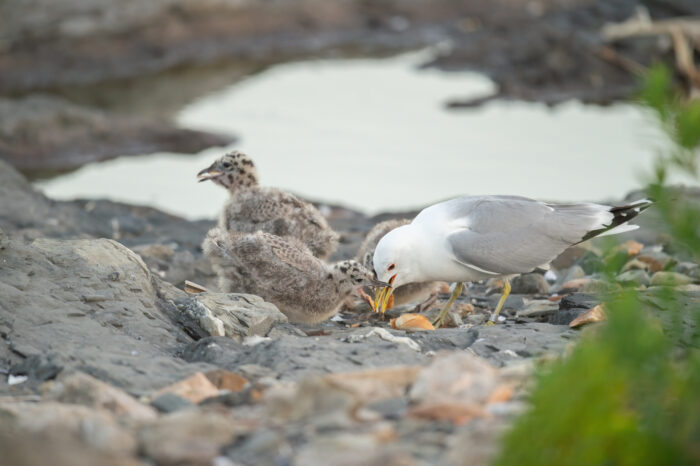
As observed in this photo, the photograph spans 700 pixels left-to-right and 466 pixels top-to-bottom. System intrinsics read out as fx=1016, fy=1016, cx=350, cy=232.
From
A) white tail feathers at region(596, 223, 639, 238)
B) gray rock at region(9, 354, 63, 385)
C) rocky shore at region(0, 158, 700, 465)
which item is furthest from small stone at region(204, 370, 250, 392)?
white tail feathers at region(596, 223, 639, 238)

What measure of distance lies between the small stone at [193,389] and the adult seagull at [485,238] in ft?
7.93

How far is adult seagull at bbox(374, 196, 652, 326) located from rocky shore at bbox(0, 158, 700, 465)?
0.40 metres

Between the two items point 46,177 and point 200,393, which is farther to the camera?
point 46,177

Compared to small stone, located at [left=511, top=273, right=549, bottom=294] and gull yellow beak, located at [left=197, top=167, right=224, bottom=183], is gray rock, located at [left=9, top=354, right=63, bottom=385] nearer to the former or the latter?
gull yellow beak, located at [left=197, top=167, right=224, bottom=183]

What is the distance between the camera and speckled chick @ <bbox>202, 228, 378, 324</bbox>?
7156mm

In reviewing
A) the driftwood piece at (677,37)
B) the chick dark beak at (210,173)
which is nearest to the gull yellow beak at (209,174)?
the chick dark beak at (210,173)

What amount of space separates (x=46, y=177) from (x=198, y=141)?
2588 mm

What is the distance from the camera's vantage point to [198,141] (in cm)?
1642

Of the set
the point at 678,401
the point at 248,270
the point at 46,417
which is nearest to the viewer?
the point at 678,401

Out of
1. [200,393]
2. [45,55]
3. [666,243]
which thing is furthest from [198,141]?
[200,393]

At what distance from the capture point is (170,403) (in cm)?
467

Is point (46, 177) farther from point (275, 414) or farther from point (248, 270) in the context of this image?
point (275, 414)

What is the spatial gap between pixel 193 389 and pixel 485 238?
9.08 feet

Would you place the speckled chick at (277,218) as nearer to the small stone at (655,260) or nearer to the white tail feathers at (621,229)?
the white tail feathers at (621,229)
